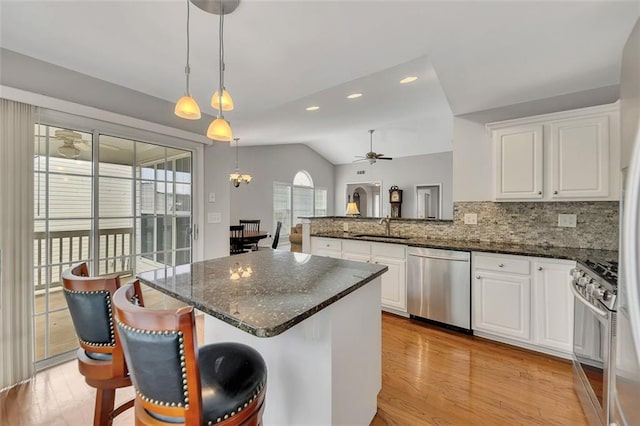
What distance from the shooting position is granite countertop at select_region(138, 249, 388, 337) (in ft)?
3.35

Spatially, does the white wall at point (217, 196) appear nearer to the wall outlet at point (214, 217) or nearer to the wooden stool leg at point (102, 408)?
the wall outlet at point (214, 217)

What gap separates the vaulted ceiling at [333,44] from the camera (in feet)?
5.55

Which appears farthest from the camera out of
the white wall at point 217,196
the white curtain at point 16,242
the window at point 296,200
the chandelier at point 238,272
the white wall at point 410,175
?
the window at point 296,200

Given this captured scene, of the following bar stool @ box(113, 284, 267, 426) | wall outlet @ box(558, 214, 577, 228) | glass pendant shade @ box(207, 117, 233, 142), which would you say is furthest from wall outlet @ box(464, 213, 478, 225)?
bar stool @ box(113, 284, 267, 426)

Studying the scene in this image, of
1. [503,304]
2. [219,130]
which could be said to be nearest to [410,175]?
[503,304]

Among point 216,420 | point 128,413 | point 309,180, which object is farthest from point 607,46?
point 309,180

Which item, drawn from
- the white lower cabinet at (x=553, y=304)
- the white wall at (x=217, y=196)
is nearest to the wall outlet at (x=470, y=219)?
the white lower cabinet at (x=553, y=304)

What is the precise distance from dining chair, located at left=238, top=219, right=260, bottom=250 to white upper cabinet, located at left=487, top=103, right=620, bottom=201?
16.5ft

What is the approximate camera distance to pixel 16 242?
206 cm

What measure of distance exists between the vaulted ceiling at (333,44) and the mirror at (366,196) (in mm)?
6058

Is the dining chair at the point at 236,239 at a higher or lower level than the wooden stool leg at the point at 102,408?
higher

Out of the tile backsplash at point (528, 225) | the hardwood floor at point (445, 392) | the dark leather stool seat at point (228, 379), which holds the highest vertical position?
the tile backsplash at point (528, 225)

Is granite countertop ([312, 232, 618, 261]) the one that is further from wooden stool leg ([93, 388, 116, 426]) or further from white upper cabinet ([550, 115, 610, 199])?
wooden stool leg ([93, 388, 116, 426])

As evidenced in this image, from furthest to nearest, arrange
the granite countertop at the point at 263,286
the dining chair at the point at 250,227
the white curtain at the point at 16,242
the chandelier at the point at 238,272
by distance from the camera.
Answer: the dining chair at the point at 250,227 < the white curtain at the point at 16,242 < the chandelier at the point at 238,272 < the granite countertop at the point at 263,286
